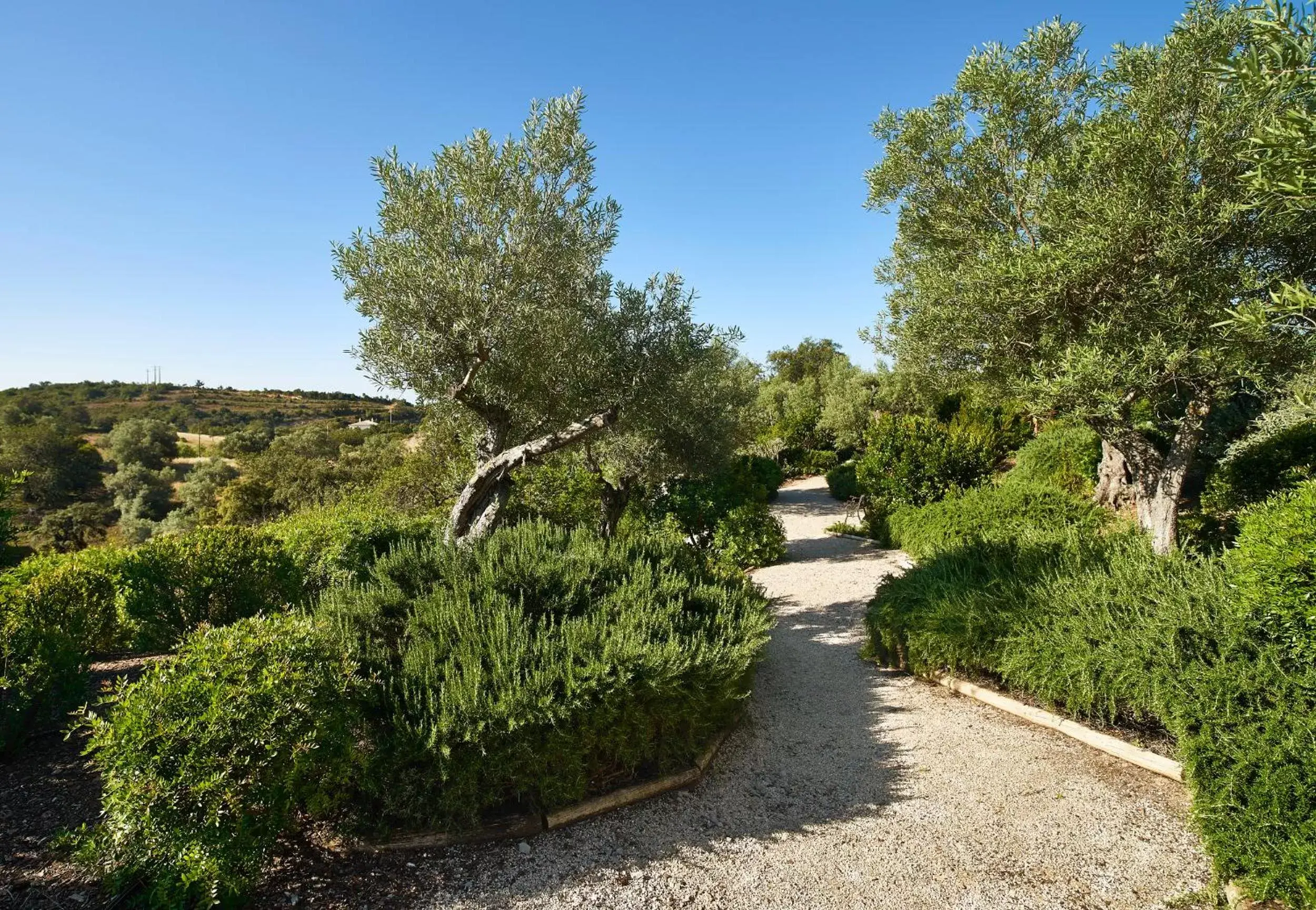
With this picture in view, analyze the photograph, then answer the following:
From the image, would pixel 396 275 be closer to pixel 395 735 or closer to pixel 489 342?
pixel 489 342

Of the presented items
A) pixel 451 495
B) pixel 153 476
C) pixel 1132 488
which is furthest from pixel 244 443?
pixel 1132 488

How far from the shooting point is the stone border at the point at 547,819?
12.0 ft

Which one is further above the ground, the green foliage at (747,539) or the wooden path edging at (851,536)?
the green foliage at (747,539)

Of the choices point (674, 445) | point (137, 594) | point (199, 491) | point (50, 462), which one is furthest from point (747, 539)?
point (50, 462)

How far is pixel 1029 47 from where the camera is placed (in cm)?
765

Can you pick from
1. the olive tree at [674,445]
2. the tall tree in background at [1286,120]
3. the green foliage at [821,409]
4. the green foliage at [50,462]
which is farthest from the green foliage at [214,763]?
the green foliage at [50,462]


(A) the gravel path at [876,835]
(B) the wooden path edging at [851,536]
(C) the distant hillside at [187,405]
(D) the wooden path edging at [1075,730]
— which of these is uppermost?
(C) the distant hillside at [187,405]

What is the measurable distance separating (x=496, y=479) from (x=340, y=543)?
2509mm

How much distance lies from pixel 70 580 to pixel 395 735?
5.17 m

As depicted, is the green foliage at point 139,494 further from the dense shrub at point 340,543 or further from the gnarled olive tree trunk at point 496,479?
the gnarled olive tree trunk at point 496,479

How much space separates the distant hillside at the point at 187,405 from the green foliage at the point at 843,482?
1446 inches

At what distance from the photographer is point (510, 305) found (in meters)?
6.57

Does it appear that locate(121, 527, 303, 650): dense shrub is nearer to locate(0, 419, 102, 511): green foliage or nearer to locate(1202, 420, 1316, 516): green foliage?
locate(1202, 420, 1316, 516): green foliage

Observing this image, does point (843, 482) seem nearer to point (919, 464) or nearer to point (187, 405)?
point (919, 464)
